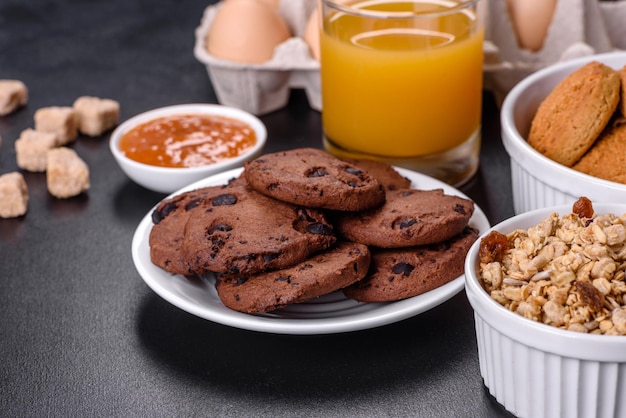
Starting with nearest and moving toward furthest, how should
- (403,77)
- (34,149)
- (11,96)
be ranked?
(403,77) → (34,149) → (11,96)

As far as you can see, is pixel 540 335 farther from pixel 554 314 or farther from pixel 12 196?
pixel 12 196

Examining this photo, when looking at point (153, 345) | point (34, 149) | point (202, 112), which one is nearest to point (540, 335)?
point (153, 345)

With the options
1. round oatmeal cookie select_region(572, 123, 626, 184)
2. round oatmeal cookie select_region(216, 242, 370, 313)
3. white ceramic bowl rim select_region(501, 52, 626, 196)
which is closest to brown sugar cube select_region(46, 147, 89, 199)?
round oatmeal cookie select_region(216, 242, 370, 313)

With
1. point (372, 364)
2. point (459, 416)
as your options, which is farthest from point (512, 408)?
point (372, 364)

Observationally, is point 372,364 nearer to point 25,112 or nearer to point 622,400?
point 622,400

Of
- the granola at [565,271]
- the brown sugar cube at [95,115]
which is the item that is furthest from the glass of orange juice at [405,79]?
the brown sugar cube at [95,115]

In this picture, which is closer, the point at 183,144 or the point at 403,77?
the point at 403,77
